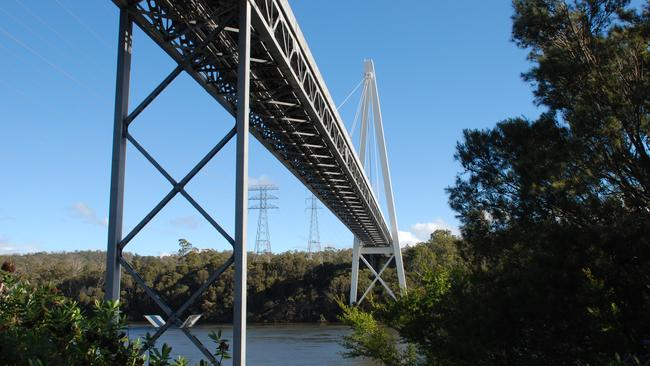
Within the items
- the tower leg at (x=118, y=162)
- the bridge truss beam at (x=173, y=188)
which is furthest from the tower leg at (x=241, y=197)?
the tower leg at (x=118, y=162)

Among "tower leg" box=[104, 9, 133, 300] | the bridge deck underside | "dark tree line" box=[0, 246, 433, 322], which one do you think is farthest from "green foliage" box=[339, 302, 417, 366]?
"dark tree line" box=[0, 246, 433, 322]

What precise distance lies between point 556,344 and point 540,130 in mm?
3036

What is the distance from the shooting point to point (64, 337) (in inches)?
115

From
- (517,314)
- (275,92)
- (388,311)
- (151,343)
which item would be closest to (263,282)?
(388,311)

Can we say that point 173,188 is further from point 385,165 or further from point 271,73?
point 385,165

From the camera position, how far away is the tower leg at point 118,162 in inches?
287

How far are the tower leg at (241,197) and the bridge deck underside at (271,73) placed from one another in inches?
16.6

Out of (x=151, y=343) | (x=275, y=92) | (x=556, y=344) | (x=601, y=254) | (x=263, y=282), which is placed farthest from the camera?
(x=263, y=282)

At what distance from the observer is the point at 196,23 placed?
8477mm

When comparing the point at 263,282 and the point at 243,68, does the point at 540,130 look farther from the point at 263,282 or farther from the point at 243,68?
the point at 263,282

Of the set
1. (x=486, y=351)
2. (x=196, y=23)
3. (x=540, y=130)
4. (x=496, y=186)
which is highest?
(x=196, y=23)

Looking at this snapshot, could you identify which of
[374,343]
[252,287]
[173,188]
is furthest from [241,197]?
[252,287]

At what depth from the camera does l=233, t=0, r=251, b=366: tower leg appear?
6.89 m

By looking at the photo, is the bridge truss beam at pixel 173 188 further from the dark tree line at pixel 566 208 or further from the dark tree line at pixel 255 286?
the dark tree line at pixel 255 286
